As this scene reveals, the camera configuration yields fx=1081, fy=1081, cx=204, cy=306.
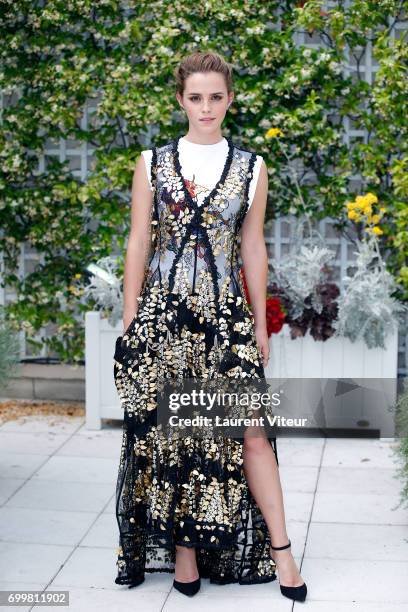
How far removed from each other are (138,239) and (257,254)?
0.36 meters

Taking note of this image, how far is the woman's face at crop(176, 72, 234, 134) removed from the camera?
3.08m

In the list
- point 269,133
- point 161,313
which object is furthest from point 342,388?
point 161,313

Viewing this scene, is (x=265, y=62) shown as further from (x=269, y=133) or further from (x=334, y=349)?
(x=334, y=349)

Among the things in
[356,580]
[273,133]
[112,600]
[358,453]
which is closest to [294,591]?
[356,580]

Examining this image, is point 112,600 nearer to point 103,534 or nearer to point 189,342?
point 103,534

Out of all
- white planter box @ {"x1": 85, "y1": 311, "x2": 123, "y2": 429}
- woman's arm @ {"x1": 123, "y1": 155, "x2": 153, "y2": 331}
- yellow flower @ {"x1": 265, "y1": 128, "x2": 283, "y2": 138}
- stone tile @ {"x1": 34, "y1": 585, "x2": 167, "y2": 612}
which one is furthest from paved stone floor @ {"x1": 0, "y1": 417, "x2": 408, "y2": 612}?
yellow flower @ {"x1": 265, "y1": 128, "x2": 283, "y2": 138}

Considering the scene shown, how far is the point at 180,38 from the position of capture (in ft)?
17.3

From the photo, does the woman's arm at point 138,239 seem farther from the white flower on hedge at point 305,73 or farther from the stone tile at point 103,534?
the white flower on hedge at point 305,73

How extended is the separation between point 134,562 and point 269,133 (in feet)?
7.65

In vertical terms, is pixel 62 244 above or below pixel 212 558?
above

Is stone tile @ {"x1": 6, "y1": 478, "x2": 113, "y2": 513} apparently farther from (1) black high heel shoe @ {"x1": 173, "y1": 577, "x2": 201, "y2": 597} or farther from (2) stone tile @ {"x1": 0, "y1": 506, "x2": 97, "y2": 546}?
(1) black high heel shoe @ {"x1": 173, "y1": 577, "x2": 201, "y2": 597}

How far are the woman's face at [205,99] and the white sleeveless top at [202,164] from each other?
0.22ft

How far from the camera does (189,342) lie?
3160 millimetres

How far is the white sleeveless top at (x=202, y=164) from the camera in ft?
10.4
